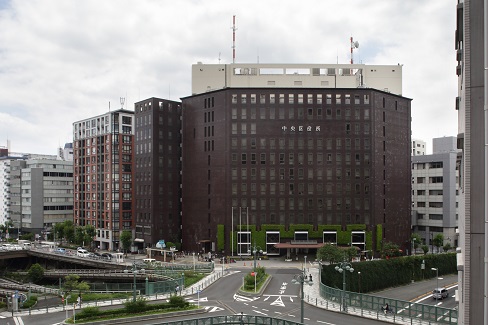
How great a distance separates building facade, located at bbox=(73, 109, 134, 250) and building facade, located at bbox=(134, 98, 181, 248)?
8.01m

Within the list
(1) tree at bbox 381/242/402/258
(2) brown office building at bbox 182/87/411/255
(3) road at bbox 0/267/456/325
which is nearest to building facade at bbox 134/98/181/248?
(2) brown office building at bbox 182/87/411/255

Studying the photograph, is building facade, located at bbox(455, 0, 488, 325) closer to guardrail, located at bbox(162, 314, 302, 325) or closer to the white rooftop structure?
guardrail, located at bbox(162, 314, 302, 325)

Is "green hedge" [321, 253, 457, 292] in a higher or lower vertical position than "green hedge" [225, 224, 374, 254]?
lower

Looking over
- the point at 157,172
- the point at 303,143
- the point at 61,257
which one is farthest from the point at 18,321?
the point at 157,172

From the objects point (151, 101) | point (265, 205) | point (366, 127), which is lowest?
point (265, 205)

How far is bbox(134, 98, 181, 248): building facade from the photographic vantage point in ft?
374

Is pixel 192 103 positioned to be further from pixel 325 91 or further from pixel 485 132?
pixel 485 132

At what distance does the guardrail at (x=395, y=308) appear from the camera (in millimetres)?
39281

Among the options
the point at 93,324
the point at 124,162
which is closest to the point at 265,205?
the point at 124,162

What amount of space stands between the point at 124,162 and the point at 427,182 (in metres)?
83.1

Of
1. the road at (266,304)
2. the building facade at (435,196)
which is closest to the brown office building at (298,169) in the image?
the building facade at (435,196)

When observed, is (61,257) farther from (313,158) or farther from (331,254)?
(331,254)

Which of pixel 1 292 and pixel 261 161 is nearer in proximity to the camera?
pixel 1 292

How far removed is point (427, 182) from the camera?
12588 centimetres
